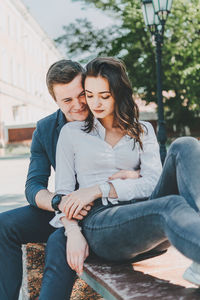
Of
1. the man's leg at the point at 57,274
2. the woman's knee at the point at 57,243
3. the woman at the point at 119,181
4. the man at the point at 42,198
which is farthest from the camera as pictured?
the man at the point at 42,198

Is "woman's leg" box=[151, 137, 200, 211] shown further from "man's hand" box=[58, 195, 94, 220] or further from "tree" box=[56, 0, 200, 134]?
"tree" box=[56, 0, 200, 134]

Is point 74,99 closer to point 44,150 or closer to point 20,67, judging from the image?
point 44,150

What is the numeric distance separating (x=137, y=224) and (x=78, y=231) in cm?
41

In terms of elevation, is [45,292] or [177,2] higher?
[177,2]

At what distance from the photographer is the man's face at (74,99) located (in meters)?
2.60

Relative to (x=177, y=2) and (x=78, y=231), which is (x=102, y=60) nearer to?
(x=78, y=231)

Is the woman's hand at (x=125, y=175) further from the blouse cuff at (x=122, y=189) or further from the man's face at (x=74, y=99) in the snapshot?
the man's face at (x=74, y=99)

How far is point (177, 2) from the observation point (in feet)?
54.3

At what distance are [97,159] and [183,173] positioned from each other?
0.62 m

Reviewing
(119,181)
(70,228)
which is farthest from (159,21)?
(70,228)

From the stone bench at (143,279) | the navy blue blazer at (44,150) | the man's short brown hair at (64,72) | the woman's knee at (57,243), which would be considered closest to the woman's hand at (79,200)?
the woman's knee at (57,243)

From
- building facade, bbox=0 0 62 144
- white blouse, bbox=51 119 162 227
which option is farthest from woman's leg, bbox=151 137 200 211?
building facade, bbox=0 0 62 144

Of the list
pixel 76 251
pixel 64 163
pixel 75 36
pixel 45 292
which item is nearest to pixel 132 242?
pixel 76 251

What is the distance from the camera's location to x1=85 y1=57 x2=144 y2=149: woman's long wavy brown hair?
2215 millimetres
